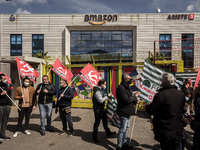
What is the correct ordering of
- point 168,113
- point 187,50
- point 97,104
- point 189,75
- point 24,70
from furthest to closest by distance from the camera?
1. point 187,50
2. point 189,75
3. point 24,70
4. point 97,104
5. point 168,113

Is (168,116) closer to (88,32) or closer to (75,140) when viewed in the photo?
(75,140)

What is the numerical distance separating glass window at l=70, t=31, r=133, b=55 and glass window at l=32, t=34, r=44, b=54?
13.2ft

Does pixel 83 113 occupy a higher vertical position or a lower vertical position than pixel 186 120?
lower

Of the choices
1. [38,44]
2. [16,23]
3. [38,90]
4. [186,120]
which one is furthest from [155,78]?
[16,23]

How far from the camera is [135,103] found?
3.89 meters

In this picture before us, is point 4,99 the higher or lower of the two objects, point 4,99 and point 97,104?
the higher

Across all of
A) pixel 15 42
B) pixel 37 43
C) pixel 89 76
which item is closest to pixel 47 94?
pixel 89 76

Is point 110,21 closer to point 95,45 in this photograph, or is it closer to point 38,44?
point 95,45

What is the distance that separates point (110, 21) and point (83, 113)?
16.2 meters

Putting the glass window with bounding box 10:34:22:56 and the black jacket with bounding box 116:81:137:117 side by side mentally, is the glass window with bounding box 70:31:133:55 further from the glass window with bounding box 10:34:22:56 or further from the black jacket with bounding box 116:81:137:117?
the black jacket with bounding box 116:81:137:117

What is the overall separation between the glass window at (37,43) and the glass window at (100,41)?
13.2 ft

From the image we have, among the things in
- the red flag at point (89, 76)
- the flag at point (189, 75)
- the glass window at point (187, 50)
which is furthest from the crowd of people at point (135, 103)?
the glass window at point (187, 50)

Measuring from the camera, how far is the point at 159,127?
2.60 meters

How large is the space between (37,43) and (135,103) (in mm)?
20095
